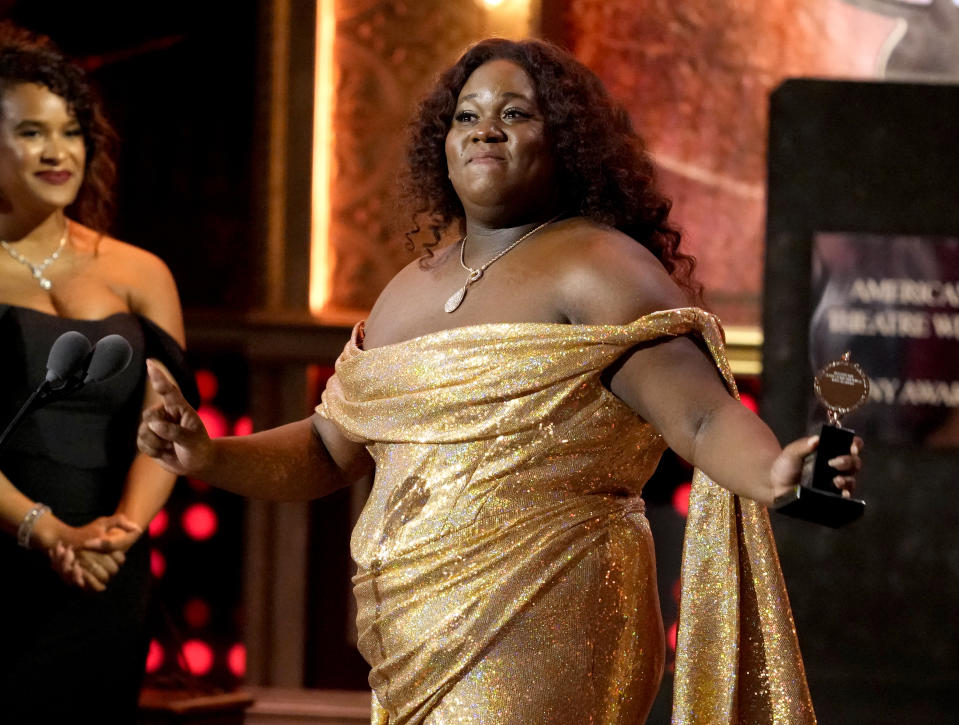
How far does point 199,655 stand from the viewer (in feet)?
15.6

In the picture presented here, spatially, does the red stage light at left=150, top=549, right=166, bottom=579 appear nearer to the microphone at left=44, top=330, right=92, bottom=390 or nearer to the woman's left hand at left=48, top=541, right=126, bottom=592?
the woman's left hand at left=48, top=541, right=126, bottom=592

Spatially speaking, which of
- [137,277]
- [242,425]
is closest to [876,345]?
[137,277]

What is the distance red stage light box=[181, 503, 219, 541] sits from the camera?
471cm

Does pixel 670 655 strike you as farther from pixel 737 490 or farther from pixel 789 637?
pixel 737 490

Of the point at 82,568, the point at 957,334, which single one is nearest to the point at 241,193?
the point at 82,568

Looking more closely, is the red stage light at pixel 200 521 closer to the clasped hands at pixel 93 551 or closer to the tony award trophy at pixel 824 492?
the clasped hands at pixel 93 551

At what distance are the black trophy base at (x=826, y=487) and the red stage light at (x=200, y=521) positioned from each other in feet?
11.3

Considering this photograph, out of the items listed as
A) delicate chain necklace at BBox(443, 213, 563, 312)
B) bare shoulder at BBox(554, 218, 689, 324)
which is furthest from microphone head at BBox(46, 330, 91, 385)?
bare shoulder at BBox(554, 218, 689, 324)

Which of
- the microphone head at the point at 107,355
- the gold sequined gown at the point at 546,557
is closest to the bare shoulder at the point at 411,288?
the gold sequined gown at the point at 546,557

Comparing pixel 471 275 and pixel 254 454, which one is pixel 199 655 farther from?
pixel 471 275

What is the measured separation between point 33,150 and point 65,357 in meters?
1.17

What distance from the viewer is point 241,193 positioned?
4.79 m

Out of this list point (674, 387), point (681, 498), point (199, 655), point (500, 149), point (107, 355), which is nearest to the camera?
point (674, 387)

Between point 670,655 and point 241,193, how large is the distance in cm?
208
